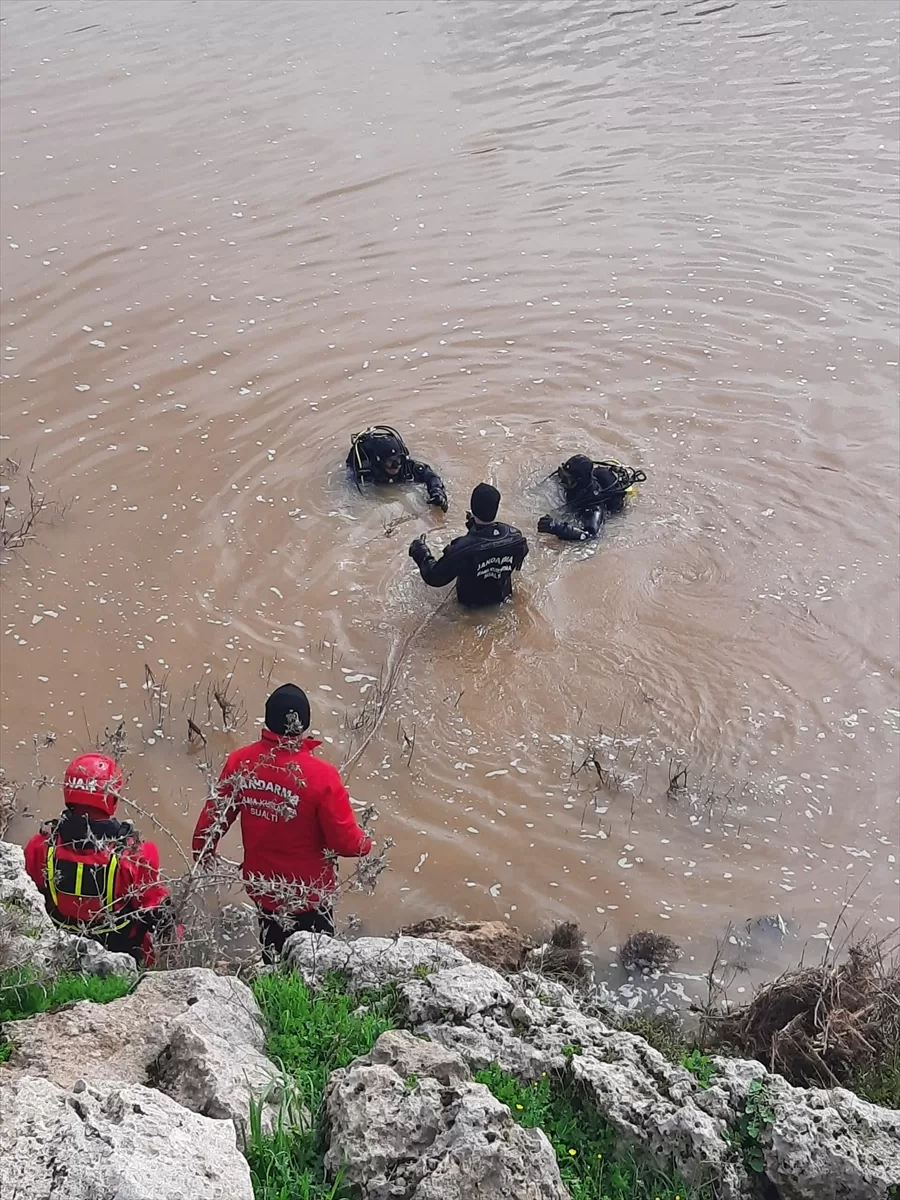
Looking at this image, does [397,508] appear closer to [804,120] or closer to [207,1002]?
[207,1002]

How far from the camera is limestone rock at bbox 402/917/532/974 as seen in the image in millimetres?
5586

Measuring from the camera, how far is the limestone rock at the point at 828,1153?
379 centimetres

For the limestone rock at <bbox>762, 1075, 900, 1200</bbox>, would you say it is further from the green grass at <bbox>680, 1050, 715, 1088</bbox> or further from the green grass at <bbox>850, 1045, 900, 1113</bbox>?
the green grass at <bbox>850, 1045, 900, 1113</bbox>

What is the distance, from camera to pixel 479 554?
8055 mm

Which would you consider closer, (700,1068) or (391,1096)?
(391,1096)

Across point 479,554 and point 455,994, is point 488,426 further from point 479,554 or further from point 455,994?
point 455,994

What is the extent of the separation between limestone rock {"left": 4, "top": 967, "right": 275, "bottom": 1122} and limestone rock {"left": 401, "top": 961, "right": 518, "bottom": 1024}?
63cm

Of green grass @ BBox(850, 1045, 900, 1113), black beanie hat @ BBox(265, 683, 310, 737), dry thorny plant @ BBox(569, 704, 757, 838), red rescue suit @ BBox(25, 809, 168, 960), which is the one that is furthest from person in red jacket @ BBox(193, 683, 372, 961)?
green grass @ BBox(850, 1045, 900, 1113)

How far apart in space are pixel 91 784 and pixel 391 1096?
6.57 feet

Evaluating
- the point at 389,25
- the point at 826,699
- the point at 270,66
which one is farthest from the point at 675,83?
the point at 826,699

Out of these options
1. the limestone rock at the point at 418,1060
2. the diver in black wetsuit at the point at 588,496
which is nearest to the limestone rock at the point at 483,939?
the limestone rock at the point at 418,1060

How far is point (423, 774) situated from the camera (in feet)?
23.5

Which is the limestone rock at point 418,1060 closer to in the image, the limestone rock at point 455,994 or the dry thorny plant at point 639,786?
the limestone rock at point 455,994

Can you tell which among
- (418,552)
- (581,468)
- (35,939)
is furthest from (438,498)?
(35,939)
